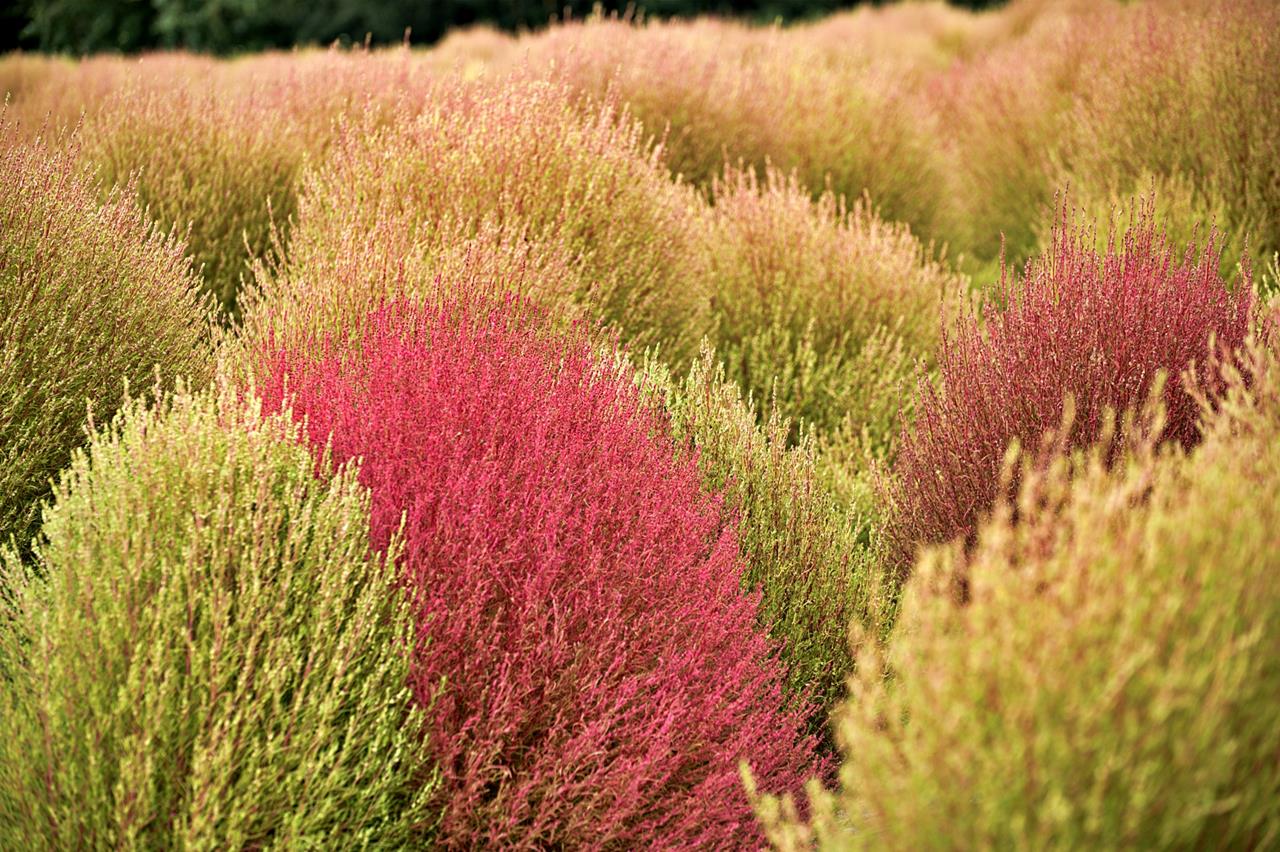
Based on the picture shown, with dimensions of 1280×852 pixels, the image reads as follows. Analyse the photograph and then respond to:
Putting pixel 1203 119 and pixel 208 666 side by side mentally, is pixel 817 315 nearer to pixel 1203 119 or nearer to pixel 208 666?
pixel 1203 119

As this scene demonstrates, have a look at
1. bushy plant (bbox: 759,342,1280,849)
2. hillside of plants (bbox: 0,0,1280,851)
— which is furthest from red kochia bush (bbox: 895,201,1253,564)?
bushy plant (bbox: 759,342,1280,849)

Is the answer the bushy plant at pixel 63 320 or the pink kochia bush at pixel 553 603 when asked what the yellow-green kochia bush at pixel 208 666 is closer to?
the pink kochia bush at pixel 553 603

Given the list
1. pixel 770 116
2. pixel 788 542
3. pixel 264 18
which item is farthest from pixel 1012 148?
pixel 264 18

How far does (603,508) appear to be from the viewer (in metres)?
3.00

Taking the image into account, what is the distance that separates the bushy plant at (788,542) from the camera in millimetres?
3602

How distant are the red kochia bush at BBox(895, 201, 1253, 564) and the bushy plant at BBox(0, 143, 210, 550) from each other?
2438mm

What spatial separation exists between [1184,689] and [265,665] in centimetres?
175

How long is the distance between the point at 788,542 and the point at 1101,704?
1.97 m

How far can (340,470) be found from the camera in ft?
9.33

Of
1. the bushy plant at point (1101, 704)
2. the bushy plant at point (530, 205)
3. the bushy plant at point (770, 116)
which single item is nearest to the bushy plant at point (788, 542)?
the bushy plant at point (530, 205)

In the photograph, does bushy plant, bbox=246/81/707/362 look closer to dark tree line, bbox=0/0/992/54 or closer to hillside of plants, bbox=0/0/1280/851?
hillside of plants, bbox=0/0/1280/851

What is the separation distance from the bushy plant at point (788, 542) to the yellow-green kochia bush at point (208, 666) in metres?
1.27

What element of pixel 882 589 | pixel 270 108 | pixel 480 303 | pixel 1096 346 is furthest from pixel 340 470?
pixel 270 108

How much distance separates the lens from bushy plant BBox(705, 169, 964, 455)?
5207 mm
